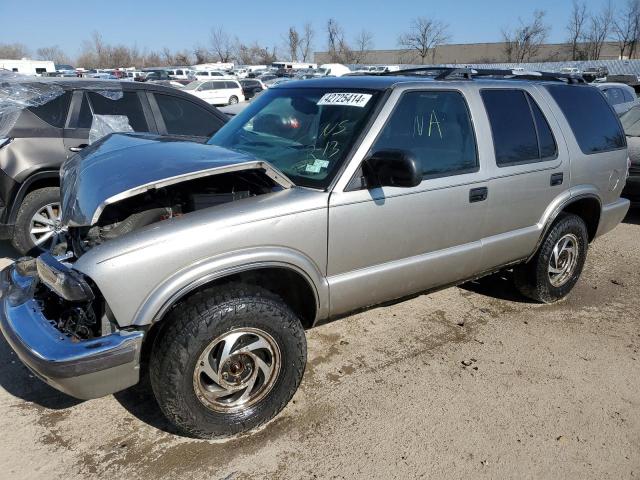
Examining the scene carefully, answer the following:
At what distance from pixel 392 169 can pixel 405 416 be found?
4.68 feet

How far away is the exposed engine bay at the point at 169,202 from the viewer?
2.84 m

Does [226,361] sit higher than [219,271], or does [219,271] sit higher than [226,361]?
[219,271]

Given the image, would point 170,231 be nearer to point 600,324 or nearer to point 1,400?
point 1,400

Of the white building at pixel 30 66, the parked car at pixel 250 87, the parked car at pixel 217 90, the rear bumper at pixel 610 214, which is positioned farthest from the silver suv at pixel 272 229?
the white building at pixel 30 66

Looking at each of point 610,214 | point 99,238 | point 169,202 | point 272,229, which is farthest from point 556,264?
point 99,238

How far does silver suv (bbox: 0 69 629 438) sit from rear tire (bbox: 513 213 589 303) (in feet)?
0.60

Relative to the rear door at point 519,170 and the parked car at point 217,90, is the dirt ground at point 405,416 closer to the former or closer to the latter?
the rear door at point 519,170

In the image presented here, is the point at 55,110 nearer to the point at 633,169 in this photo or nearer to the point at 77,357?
the point at 77,357

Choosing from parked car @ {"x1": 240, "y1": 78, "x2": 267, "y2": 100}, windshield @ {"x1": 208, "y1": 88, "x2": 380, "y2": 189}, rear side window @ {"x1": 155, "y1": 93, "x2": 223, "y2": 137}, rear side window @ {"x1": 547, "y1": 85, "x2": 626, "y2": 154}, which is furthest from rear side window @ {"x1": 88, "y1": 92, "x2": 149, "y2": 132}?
parked car @ {"x1": 240, "y1": 78, "x2": 267, "y2": 100}

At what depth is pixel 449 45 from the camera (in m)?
83.2

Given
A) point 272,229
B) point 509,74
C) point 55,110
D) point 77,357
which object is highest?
point 509,74

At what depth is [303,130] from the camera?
347 cm

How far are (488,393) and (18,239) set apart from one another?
448cm

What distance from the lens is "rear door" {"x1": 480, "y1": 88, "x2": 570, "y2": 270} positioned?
3.74m
